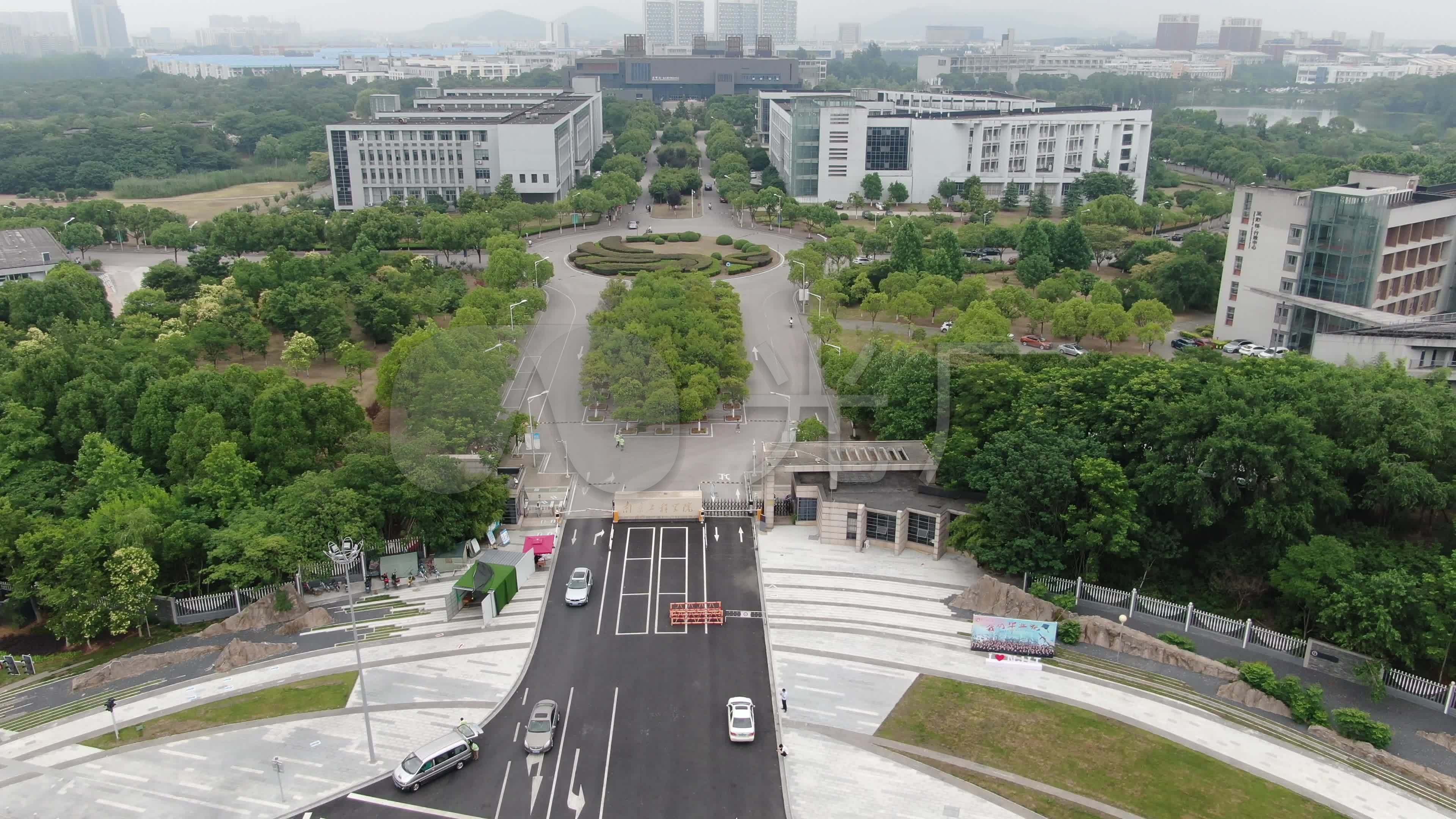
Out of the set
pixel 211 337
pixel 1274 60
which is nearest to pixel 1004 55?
pixel 1274 60

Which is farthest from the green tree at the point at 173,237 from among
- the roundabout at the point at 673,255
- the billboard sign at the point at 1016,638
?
the billboard sign at the point at 1016,638

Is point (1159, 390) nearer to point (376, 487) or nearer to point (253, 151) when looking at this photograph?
point (376, 487)

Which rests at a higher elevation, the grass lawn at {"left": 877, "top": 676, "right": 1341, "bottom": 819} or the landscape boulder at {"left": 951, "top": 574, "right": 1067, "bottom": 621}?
the landscape boulder at {"left": 951, "top": 574, "right": 1067, "bottom": 621}

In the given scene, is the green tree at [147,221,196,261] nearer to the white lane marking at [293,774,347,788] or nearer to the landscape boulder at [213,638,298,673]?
the landscape boulder at [213,638,298,673]

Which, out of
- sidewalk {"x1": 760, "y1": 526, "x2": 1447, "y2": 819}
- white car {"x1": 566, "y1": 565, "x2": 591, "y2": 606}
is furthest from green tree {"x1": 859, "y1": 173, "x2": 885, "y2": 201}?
white car {"x1": 566, "y1": 565, "x2": 591, "y2": 606}

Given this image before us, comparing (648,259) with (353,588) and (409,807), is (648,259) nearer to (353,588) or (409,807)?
(353,588)

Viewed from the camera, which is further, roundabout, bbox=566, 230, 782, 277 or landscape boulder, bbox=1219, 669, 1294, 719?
roundabout, bbox=566, 230, 782, 277

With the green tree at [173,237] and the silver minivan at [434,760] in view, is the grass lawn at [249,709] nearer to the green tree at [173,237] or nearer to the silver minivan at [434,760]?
the silver minivan at [434,760]

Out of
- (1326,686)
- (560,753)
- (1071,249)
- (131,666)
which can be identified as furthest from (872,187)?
(131,666)
